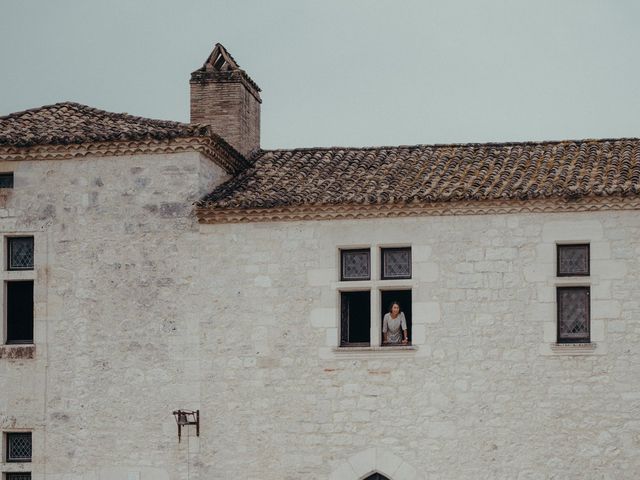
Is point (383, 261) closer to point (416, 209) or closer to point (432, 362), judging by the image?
point (416, 209)

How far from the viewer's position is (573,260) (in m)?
22.0

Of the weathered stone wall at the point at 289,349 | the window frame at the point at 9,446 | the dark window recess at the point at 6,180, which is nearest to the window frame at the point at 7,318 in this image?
the weathered stone wall at the point at 289,349

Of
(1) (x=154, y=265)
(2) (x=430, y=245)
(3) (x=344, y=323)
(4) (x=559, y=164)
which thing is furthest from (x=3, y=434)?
(4) (x=559, y=164)

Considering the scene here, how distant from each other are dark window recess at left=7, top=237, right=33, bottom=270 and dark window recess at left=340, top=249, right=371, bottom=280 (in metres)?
4.61

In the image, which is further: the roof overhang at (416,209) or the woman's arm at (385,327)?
the woman's arm at (385,327)

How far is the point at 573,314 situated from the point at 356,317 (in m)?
3.08

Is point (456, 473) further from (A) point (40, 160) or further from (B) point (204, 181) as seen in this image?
(A) point (40, 160)

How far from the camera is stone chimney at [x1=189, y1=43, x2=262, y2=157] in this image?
25312 millimetres

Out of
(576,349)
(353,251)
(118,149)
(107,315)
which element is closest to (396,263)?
(353,251)

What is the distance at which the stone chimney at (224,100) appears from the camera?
2531cm

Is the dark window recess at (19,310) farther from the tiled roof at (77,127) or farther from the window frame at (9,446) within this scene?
the tiled roof at (77,127)

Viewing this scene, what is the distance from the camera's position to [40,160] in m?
23.6

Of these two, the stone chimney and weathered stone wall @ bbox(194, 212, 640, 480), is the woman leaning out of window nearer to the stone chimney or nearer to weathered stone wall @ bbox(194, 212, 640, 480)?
weathered stone wall @ bbox(194, 212, 640, 480)

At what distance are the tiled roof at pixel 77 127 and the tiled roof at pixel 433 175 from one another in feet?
3.78
